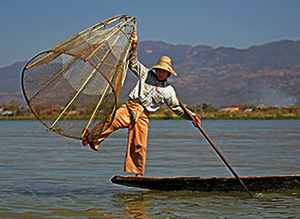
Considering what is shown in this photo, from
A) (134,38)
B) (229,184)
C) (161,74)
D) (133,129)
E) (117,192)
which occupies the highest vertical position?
(134,38)

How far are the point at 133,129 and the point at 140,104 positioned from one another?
1.07 ft

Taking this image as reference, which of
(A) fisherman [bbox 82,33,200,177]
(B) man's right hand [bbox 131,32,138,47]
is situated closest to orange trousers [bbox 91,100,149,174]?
(A) fisherman [bbox 82,33,200,177]

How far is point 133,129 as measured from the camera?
21.7 ft

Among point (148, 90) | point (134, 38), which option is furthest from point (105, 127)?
point (134, 38)

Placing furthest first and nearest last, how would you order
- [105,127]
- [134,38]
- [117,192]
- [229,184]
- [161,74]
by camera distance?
[117,192]
[229,184]
[161,74]
[134,38]
[105,127]

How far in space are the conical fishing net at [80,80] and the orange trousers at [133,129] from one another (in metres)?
0.24

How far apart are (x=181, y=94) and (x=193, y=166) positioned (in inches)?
6885

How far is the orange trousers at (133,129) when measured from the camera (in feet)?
21.1

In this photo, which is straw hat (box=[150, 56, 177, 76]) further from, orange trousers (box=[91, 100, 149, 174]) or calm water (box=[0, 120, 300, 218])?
calm water (box=[0, 120, 300, 218])

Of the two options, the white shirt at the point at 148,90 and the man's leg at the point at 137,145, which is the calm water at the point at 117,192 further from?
the white shirt at the point at 148,90

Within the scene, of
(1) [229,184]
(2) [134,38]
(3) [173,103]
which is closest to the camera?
(2) [134,38]

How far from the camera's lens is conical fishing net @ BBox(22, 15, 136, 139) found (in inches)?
240

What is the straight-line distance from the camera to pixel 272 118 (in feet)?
188

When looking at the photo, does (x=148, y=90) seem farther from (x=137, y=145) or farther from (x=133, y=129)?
(x=137, y=145)
